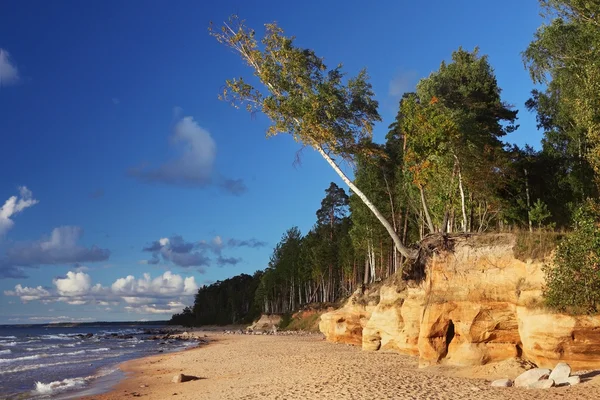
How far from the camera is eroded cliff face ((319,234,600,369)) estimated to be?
1498 cm

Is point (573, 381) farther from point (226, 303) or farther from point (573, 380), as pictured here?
point (226, 303)

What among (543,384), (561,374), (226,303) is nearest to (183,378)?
(543,384)

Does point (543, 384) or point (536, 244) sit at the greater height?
point (536, 244)

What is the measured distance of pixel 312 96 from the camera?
2452cm

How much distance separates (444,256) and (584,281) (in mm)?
5610

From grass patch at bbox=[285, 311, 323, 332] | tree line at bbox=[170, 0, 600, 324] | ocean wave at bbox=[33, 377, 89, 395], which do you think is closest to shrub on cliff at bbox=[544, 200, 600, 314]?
tree line at bbox=[170, 0, 600, 324]

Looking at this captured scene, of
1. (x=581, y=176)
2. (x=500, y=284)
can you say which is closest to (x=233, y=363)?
(x=500, y=284)

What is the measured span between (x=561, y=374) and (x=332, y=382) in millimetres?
6764

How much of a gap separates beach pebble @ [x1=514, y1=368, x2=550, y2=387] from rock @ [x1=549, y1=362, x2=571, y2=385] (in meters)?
0.22

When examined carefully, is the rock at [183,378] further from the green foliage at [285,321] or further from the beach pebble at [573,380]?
the green foliage at [285,321]

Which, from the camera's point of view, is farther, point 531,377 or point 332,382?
point 332,382

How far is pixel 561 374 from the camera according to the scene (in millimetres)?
13352

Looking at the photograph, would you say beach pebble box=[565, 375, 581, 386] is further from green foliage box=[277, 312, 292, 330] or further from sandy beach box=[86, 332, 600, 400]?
green foliage box=[277, 312, 292, 330]

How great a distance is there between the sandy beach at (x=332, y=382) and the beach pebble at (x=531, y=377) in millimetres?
494
